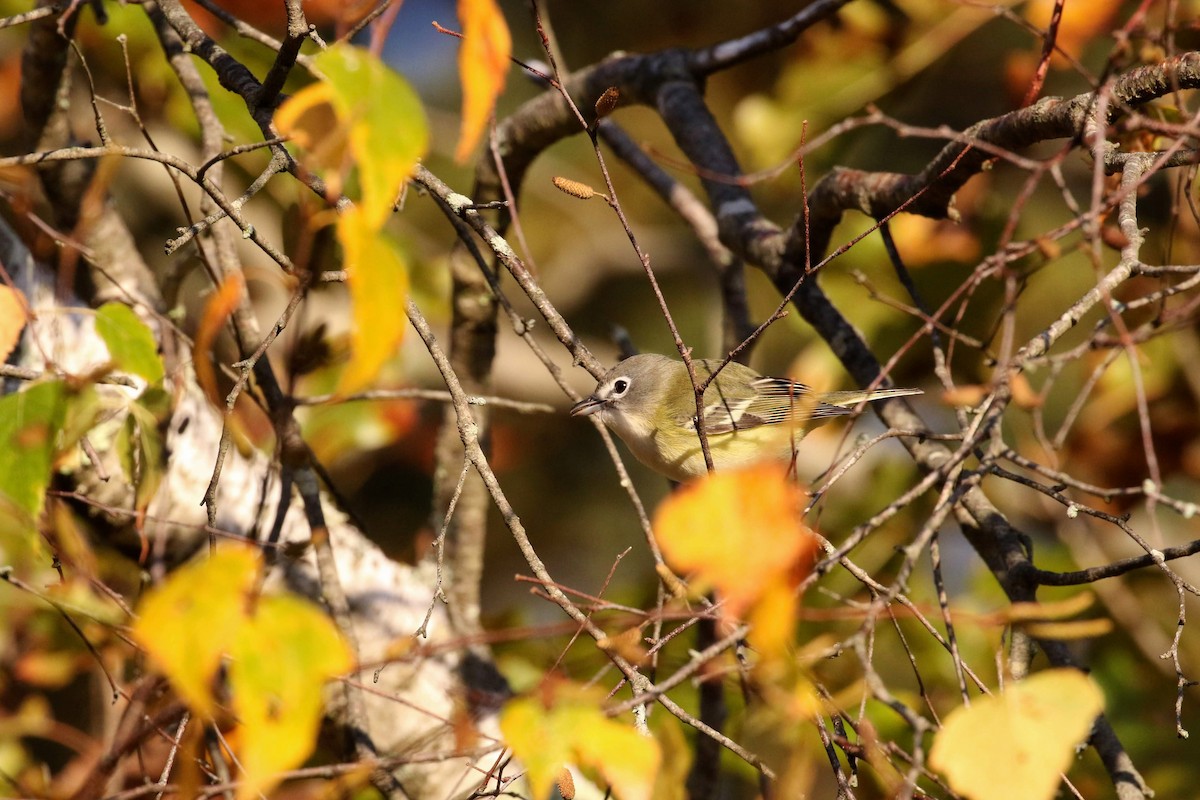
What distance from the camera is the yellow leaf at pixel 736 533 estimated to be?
119 centimetres

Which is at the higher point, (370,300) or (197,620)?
(370,300)

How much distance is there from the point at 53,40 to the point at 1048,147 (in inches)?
195

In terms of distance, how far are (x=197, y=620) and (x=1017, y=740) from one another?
0.96 metres

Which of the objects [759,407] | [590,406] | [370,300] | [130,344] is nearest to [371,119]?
[370,300]

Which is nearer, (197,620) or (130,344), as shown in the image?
(197,620)

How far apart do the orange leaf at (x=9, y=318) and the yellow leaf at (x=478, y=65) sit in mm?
1075

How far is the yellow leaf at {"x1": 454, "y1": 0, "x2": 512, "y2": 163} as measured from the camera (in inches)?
48.0

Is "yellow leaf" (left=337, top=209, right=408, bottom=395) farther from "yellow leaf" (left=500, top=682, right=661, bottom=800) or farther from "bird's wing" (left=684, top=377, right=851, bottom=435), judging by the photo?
"bird's wing" (left=684, top=377, right=851, bottom=435)

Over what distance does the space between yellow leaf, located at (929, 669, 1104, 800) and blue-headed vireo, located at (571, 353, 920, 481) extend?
1.89 meters

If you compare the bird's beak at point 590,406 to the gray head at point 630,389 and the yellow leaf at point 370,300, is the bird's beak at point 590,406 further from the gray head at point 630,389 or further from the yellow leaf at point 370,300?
the yellow leaf at point 370,300

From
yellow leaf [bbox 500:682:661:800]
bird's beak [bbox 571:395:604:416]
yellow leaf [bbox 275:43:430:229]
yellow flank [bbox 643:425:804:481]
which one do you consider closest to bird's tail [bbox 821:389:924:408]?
yellow flank [bbox 643:425:804:481]

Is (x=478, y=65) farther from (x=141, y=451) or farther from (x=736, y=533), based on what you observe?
(x=141, y=451)

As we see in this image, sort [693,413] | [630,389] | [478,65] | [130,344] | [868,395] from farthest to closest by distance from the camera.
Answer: [693,413], [630,389], [868,395], [130,344], [478,65]

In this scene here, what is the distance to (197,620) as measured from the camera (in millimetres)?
1067
